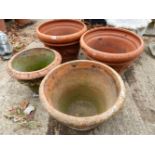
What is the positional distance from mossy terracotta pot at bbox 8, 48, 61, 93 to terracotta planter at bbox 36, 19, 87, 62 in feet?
0.52

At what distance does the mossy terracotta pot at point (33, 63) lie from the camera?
5.21ft

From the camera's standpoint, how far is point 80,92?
5.62 feet

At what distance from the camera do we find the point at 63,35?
7.39 feet

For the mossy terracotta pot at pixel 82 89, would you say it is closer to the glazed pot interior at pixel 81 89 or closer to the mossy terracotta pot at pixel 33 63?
the glazed pot interior at pixel 81 89

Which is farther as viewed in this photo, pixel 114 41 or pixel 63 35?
pixel 63 35

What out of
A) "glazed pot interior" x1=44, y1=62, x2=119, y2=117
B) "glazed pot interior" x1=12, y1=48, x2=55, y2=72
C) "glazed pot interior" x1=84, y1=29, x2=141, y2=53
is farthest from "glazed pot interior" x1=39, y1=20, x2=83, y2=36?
"glazed pot interior" x1=44, y1=62, x2=119, y2=117

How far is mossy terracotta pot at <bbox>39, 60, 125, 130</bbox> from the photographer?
53.1 inches

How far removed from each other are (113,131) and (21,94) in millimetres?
1051

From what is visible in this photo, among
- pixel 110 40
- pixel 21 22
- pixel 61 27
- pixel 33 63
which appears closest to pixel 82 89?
pixel 33 63

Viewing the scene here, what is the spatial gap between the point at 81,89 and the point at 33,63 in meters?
0.60

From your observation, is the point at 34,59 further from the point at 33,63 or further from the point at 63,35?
the point at 63,35

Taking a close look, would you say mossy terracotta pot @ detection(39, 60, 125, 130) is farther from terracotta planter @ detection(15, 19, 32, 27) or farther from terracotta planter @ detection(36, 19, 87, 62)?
terracotta planter @ detection(15, 19, 32, 27)
